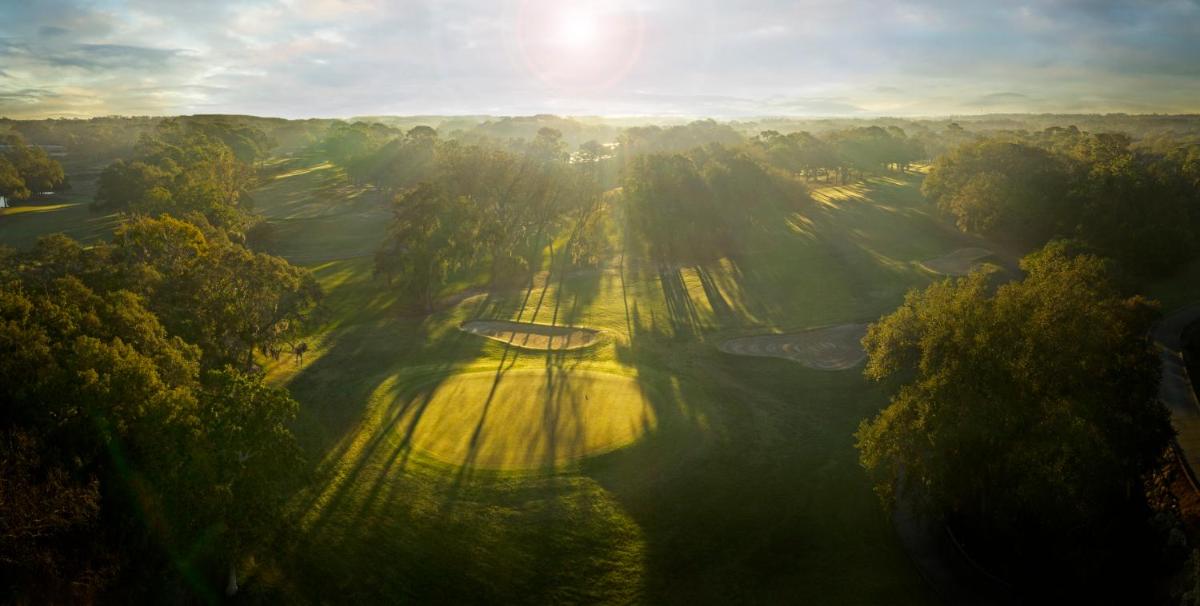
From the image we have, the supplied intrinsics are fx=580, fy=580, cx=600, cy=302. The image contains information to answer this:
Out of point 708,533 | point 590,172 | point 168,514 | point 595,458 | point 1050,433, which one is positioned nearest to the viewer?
point 168,514

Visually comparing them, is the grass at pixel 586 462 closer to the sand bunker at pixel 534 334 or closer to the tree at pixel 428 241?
the sand bunker at pixel 534 334

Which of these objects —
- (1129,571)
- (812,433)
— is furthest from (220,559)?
(1129,571)

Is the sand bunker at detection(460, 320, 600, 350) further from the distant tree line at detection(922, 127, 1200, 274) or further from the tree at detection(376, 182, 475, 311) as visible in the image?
the distant tree line at detection(922, 127, 1200, 274)

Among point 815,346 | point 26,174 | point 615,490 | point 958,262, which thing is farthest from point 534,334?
point 26,174

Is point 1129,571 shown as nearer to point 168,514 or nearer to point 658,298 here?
point 168,514

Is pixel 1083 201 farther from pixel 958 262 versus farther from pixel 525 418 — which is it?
pixel 525 418

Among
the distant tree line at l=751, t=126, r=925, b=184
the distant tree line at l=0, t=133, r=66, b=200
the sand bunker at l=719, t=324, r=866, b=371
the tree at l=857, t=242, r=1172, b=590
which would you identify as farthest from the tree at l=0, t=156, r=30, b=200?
the distant tree line at l=751, t=126, r=925, b=184

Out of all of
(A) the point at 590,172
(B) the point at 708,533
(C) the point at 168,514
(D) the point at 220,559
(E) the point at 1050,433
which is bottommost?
(B) the point at 708,533
